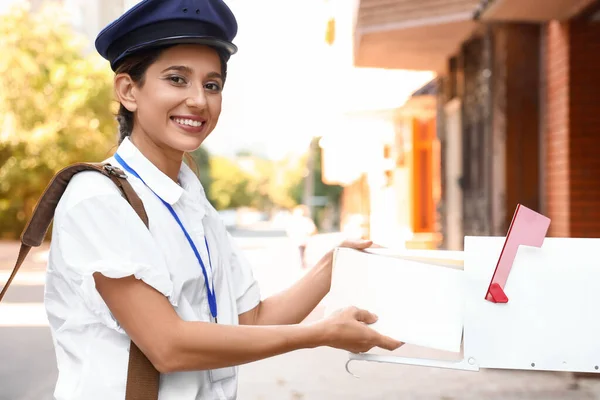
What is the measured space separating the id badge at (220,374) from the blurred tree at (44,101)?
27503 millimetres

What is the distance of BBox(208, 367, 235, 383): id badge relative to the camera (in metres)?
2.02

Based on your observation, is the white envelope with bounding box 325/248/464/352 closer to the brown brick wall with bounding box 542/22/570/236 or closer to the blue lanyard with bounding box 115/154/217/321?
the blue lanyard with bounding box 115/154/217/321

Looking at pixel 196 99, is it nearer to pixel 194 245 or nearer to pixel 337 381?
pixel 194 245

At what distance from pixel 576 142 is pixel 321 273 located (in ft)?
17.6

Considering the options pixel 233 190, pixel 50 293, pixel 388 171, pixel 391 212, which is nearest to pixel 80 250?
pixel 50 293

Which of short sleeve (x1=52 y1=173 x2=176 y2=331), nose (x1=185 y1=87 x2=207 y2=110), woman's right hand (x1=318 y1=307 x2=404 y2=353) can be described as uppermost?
nose (x1=185 y1=87 x2=207 y2=110)

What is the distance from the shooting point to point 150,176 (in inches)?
78.2

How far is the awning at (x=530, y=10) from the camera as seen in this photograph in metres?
7.02

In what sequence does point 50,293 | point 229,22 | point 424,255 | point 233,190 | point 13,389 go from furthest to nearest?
point 233,190 < point 13,389 < point 424,255 < point 229,22 < point 50,293

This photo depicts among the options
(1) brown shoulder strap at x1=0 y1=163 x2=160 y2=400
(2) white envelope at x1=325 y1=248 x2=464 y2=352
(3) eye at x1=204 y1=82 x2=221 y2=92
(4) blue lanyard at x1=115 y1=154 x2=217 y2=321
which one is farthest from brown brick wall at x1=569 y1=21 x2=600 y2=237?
(1) brown shoulder strap at x1=0 y1=163 x2=160 y2=400

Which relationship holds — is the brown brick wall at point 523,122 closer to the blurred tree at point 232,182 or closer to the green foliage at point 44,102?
the green foliage at point 44,102

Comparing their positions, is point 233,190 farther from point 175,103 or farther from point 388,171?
point 175,103

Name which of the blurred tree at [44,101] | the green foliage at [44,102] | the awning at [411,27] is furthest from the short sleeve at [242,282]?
the blurred tree at [44,101]

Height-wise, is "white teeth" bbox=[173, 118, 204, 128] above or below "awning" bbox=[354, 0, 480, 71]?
below
